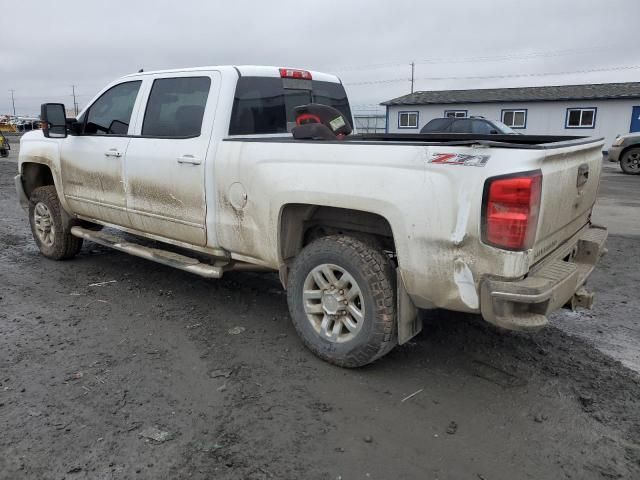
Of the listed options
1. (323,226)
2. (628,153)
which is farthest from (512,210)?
(628,153)

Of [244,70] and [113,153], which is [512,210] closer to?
[244,70]

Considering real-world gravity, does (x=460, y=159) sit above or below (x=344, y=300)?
above

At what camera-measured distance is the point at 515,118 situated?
31.2 meters

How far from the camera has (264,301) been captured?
4895 mm

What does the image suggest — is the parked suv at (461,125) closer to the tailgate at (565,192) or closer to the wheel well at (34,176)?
the wheel well at (34,176)

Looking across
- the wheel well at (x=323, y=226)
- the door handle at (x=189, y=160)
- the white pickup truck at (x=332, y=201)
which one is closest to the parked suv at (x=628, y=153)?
the white pickup truck at (x=332, y=201)

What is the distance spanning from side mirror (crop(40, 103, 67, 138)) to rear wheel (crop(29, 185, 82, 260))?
98 centimetres

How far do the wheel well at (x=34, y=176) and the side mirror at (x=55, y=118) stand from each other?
1.09 metres

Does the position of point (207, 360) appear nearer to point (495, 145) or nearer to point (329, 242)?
point (329, 242)

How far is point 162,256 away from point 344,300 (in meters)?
1.94

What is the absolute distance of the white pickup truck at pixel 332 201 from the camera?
2.76 m

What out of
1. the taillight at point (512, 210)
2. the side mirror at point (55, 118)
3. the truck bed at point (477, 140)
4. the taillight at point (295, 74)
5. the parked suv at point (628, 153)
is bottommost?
the parked suv at point (628, 153)

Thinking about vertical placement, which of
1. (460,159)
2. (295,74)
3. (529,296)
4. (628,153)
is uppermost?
(295,74)

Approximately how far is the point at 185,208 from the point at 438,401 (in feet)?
7.99
